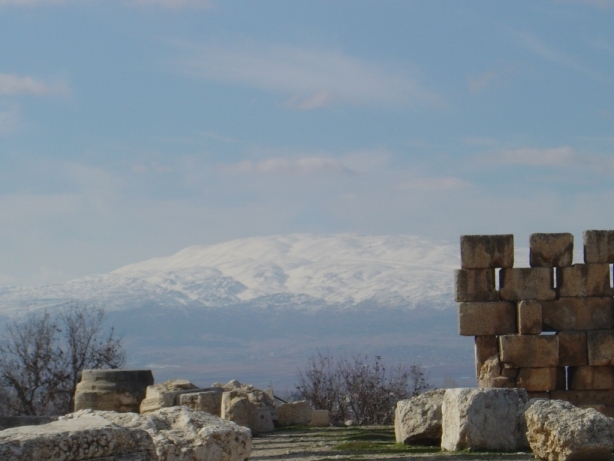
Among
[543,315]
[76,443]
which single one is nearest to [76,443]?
[76,443]

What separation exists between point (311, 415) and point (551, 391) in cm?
479

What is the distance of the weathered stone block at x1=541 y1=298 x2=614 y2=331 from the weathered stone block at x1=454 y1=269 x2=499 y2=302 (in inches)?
36.8

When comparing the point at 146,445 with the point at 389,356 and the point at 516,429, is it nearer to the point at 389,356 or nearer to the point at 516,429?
the point at 516,429

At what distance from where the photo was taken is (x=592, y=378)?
17109mm

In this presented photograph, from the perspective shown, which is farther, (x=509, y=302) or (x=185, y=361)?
(x=185, y=361)

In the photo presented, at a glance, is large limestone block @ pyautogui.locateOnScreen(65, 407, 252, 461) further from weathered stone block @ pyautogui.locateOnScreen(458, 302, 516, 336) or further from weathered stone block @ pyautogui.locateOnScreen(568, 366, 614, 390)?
weathered stone block @ pyautogui.locateOnScreen(568, 366, 614, 390)

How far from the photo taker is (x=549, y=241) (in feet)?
56.4

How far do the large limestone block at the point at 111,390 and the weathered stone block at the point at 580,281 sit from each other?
7.30 metres

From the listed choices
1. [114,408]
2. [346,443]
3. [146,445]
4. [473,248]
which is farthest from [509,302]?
[146,445]

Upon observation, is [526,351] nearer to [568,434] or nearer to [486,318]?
[486,318]

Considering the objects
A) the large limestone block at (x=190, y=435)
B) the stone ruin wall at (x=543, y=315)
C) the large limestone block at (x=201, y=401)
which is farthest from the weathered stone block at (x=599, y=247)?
the large limestone block at (x=190, y=435)

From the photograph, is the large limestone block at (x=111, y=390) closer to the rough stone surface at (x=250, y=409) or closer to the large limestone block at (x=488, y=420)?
the rough stone surface at (x=250, y=409)

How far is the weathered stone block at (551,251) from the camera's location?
17156 mm

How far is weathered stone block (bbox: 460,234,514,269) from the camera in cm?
1698
